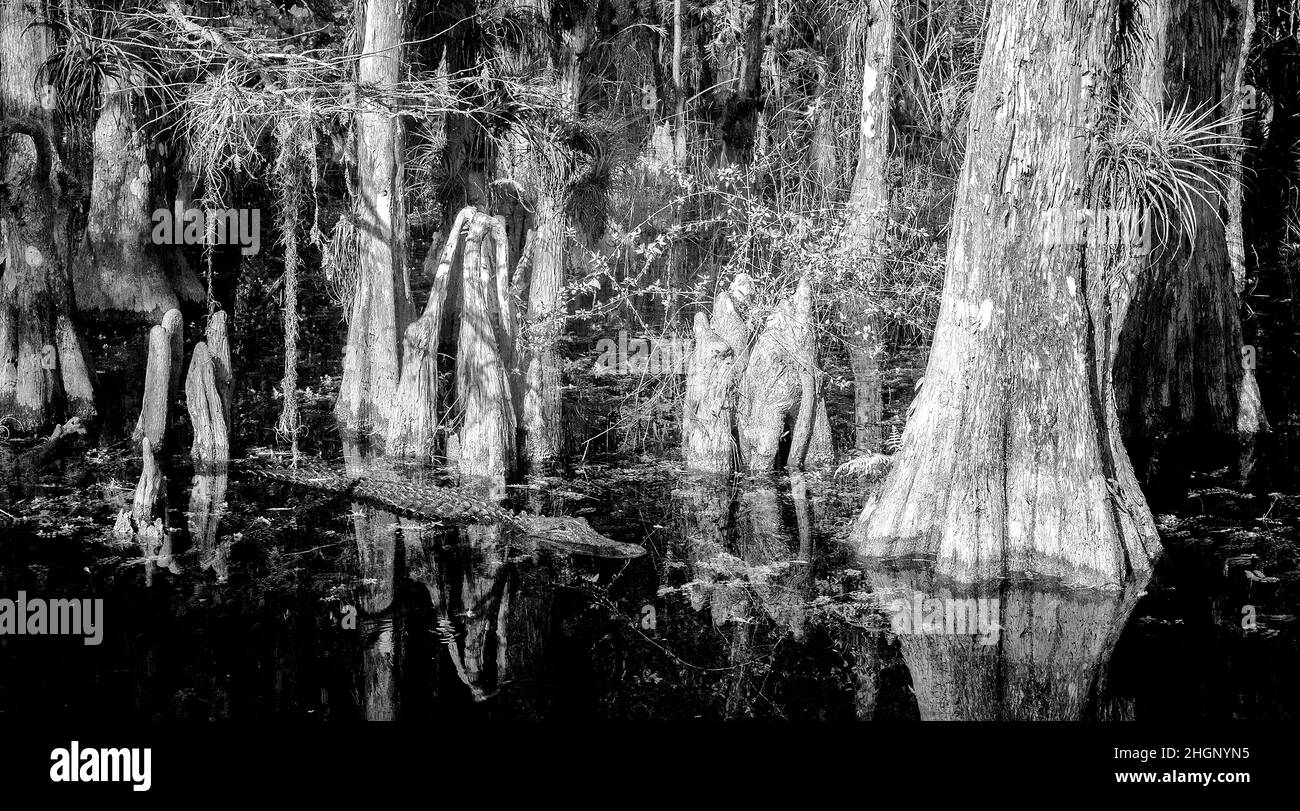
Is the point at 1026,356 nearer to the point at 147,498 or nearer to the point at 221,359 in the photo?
the point at 147,498

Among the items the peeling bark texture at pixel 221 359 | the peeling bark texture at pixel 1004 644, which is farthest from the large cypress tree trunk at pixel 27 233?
the peeling bark texture at pixel 1004 644

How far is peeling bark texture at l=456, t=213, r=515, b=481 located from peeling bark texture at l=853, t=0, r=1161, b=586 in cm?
359

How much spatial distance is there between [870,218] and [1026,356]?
4.10m

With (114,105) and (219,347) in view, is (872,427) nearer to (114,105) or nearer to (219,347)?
(219,347)

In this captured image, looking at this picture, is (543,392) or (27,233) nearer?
(543,392)

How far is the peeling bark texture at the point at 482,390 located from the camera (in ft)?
33.2

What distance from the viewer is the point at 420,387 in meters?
10.7

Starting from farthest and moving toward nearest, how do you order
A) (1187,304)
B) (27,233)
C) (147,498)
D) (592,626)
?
(1187,304)
(27,233)
(147,498)
(592,626)

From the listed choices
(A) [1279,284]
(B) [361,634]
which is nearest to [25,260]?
(B) [361,634]

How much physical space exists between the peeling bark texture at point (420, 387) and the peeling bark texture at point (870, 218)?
140 inches

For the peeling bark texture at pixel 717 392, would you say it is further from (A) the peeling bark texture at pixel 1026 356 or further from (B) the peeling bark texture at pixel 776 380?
(A) the peeling bark texture at pixel 1026 356

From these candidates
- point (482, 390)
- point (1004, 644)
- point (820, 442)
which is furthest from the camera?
point (820, 442)

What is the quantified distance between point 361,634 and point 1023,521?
13.3ft

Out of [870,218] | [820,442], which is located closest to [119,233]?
[870,218]
